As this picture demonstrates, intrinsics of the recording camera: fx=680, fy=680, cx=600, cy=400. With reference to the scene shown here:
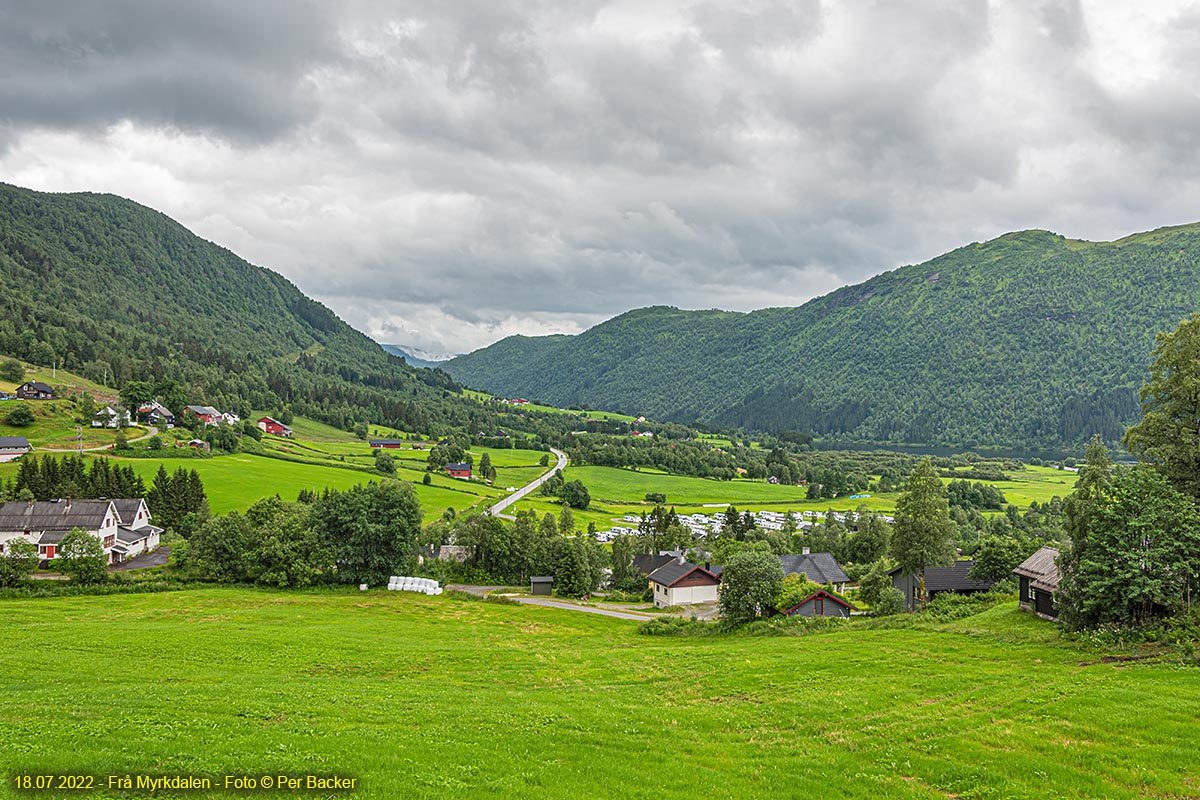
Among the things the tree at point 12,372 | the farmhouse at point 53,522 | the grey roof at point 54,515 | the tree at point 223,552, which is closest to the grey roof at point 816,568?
the tree at point 223,552

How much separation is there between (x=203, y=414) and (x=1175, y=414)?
6722 inches

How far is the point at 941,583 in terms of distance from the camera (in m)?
57.2

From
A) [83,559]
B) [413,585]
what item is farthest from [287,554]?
[83,559]

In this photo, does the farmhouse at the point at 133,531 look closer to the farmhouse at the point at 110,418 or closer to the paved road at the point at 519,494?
the paved road at the point at 519,494

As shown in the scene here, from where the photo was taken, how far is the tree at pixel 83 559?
5947 cm

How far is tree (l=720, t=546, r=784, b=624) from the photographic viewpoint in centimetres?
4606

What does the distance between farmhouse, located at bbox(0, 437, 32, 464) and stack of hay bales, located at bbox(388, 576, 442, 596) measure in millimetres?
78946

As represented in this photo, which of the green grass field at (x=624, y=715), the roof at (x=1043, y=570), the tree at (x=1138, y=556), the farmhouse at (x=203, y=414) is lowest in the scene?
the green grass field at (x=624, y=715)

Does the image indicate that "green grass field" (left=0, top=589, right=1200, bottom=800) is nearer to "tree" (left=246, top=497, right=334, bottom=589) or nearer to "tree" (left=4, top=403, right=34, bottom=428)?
"tree" (left=246, top=497, right=334, bottom=589)

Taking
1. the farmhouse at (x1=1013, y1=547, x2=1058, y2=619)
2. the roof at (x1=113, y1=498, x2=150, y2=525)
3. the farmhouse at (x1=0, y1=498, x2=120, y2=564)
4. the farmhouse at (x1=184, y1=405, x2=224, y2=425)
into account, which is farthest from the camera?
the farmhouse at (x1=184, y1=405, x2=224, y2=425)

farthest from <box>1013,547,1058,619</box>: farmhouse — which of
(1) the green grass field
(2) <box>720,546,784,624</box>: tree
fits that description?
(2) <box>720,546,784,624</box>: tree

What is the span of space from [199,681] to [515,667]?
12.9 m

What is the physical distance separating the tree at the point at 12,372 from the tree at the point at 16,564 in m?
118

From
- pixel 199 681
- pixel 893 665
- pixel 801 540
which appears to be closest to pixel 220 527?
pixel 199 681
